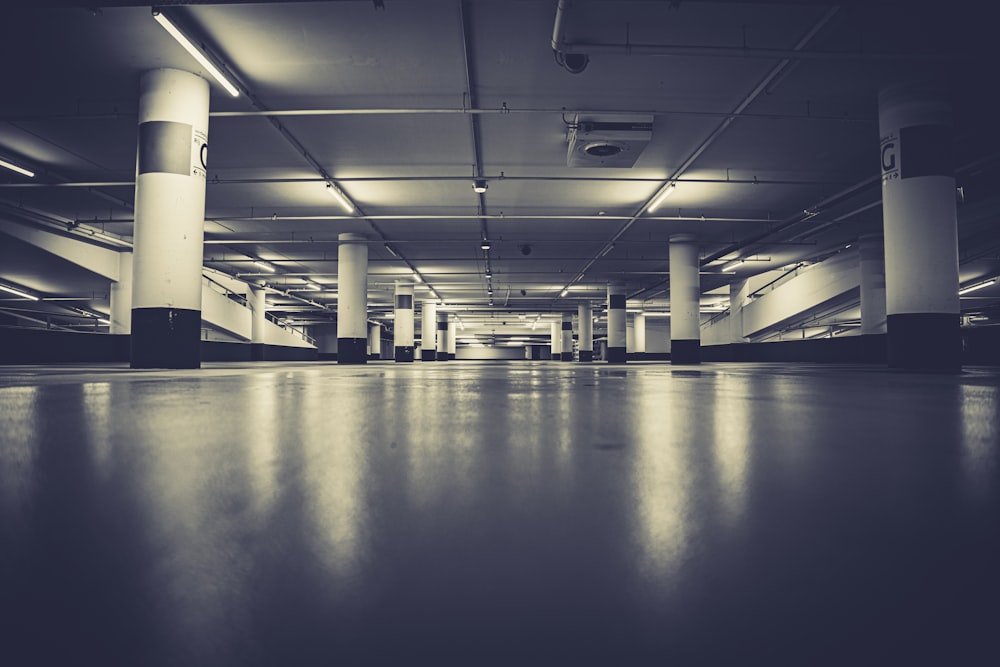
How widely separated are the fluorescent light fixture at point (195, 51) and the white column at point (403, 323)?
18.9 meters

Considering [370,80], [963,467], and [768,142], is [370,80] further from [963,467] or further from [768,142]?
[963,467]

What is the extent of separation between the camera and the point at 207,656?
22.9 inches

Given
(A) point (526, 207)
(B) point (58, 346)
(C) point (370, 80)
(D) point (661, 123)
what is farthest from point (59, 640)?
(B) point (58, 346)

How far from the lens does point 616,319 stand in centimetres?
3180

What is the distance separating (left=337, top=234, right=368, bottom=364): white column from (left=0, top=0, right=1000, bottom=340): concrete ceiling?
963 millimetres

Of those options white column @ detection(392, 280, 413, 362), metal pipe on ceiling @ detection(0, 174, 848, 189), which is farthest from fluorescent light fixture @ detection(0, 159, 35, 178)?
white column @ detection(392, 280, 413, 362)

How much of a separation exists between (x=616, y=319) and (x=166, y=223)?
2620 cm

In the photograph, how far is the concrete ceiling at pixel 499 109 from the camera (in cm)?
791

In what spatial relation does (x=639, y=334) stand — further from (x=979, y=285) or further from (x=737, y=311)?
(x=979, y=285)

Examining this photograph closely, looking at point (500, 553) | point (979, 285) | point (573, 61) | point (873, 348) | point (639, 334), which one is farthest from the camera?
point (639, 334)

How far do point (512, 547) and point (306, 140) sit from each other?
1299 cm

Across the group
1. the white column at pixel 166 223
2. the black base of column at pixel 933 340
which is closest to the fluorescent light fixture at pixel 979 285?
the black base of column at pixel 933 340

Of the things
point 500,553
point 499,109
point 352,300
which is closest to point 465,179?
point 499,109

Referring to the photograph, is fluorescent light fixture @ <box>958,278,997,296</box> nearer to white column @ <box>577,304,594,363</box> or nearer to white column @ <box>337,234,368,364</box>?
white column @ <box>577,304,594,363</box>
